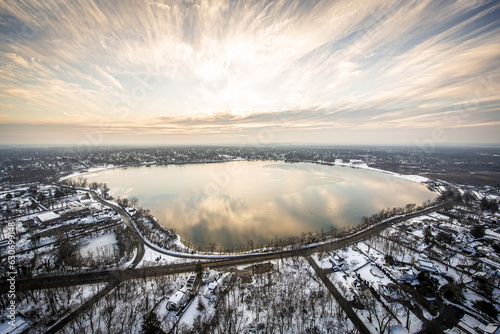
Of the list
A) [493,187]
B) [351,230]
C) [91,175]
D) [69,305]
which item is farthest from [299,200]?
[91,175]

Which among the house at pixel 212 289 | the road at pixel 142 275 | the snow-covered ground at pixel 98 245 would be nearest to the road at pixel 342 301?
the road at pixel 142 275

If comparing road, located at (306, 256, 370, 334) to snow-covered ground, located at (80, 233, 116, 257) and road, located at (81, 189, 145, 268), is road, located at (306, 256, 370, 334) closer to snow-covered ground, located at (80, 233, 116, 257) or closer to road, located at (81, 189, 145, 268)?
road, located at (81, 189, 145, 268)

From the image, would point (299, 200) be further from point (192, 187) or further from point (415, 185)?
point (415, 185)

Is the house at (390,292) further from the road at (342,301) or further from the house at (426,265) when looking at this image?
the house at (426,265)

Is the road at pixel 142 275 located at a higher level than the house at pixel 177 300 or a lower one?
lower

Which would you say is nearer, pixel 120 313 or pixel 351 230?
pixel 120 313

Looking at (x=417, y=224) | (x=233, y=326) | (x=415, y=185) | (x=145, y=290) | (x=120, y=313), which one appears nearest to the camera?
(x=233, y=326)

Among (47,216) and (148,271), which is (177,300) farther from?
(47,216)
